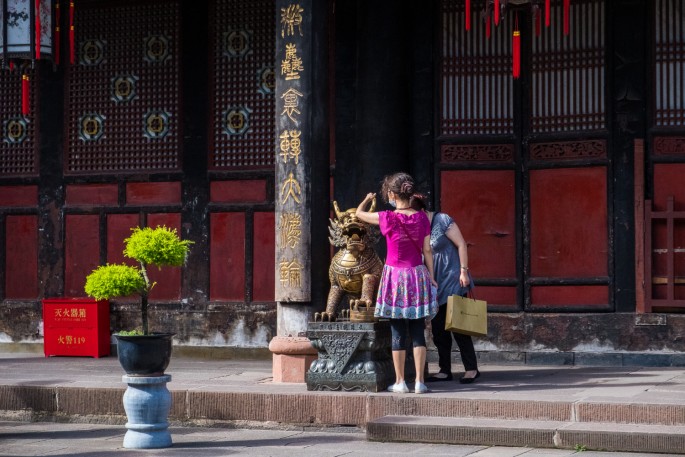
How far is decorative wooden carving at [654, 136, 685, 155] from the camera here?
41.0 ft

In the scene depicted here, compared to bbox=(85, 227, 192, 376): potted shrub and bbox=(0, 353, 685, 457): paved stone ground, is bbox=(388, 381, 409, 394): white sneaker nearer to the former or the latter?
bbox=(0, 353, 685, 457): paved stone ground

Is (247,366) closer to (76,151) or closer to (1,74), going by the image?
(76,151)

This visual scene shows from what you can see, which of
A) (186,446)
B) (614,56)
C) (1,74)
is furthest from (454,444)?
(1,74)

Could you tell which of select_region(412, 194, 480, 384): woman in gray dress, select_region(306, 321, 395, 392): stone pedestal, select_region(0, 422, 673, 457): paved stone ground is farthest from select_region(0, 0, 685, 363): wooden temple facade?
select_region(0, 422, 673, 457): paved stone ground

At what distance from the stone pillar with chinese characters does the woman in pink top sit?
1123mm

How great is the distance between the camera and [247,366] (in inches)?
507

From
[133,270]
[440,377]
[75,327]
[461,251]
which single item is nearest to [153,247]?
[133,270]

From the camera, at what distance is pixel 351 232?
10586mm

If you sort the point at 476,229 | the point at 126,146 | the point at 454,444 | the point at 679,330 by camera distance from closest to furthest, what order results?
the point at 454,444, the point at 679,330, the point at 476,229, the point at 126,146

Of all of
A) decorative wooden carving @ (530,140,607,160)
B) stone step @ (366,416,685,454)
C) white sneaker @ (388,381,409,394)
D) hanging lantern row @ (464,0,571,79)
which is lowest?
stone step @ (366,416,685,454)

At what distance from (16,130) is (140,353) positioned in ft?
23.8

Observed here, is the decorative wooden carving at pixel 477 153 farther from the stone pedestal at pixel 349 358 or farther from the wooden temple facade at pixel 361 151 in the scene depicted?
the stone pedestal at pixel 349 358

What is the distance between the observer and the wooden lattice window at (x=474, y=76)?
13.2 m

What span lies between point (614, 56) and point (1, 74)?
288 inches
